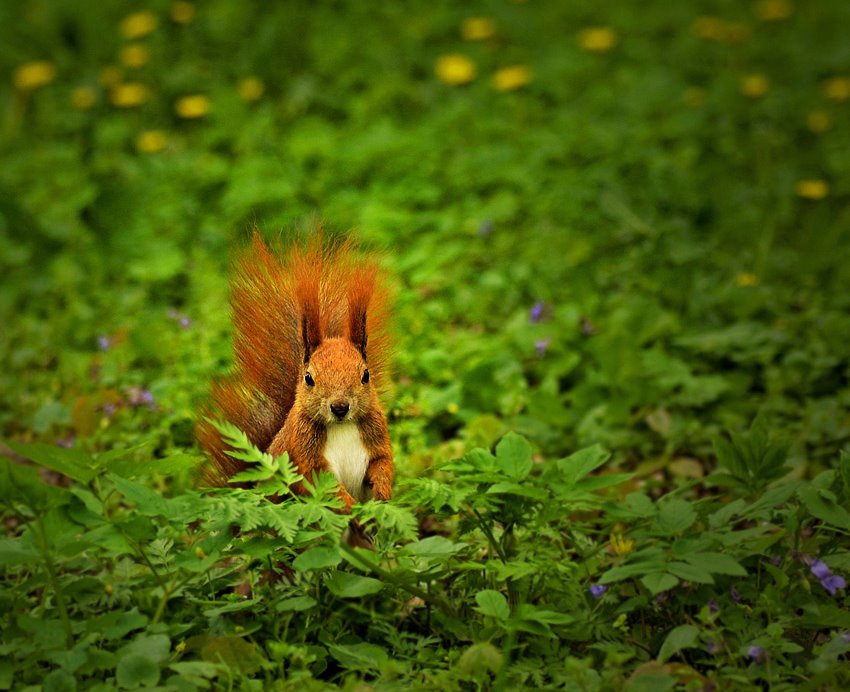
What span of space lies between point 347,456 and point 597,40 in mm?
4747

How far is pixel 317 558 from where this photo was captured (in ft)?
7.54

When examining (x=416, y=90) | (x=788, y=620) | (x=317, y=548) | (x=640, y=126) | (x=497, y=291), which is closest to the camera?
(x=317, y=548)

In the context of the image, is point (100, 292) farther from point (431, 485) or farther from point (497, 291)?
point (431, 485)

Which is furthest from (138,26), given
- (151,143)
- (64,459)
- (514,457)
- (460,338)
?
(514,457)

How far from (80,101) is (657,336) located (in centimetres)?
394

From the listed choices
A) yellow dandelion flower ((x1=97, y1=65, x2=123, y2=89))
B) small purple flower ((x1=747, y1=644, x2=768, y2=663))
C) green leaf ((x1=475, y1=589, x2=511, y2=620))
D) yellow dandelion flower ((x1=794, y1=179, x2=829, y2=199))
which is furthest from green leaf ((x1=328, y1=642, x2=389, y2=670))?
yellow dandelion flower ((x1=97, y1=65, x2=123, y2=89))

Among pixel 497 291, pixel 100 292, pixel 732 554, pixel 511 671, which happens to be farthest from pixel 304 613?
pixel 100 292

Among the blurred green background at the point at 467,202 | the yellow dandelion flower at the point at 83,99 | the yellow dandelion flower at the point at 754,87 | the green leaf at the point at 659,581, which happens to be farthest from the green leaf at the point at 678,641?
the yellow dandelion flower at the point at 83,99

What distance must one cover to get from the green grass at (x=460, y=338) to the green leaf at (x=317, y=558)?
1 centimetres

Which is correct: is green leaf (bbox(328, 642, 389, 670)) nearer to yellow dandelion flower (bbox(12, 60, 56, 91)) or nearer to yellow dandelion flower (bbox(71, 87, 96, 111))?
yellow dandelion flower (bbox(71, 87, 96, 111))

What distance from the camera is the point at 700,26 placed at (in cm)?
721

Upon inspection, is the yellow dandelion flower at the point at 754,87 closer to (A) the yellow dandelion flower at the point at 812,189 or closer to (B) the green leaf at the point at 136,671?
(A) the yellow dandelion flower at the point at 812,189

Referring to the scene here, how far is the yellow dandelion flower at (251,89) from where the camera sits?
20.7 ft

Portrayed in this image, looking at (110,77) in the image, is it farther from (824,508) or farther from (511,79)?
(824,508)
